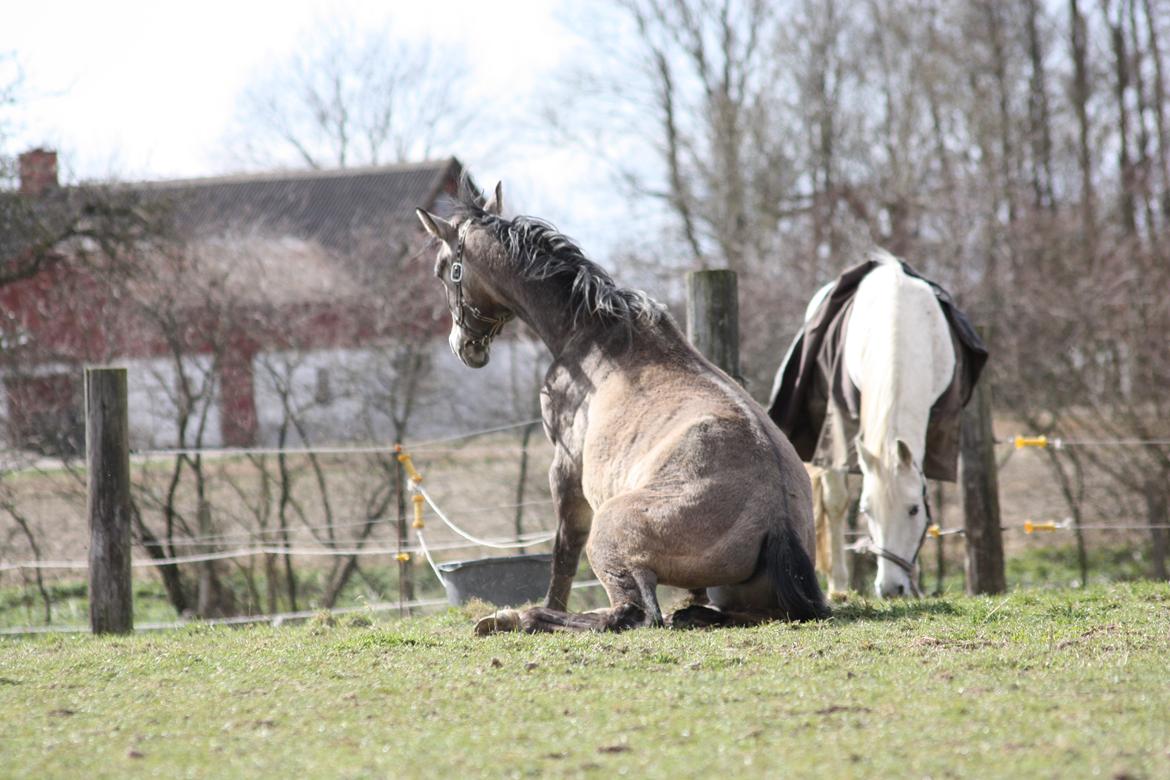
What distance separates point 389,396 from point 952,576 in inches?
264

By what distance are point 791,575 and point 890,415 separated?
1612 millimetres

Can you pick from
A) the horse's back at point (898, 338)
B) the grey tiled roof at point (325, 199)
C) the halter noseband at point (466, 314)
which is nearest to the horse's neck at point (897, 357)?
the horse's back at point (898, 338)

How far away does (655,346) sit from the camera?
581 centimetres

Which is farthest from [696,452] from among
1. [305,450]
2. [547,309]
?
[305,450]

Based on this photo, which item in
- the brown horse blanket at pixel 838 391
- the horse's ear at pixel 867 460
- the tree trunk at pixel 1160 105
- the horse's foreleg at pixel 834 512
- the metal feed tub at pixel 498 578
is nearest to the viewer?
the horse's ear at pixel 867 460

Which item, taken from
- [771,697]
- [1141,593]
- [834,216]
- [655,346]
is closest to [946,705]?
[771,697]

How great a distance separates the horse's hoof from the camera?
5.04 m

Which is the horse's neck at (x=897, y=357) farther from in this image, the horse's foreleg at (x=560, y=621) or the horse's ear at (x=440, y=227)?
the horse's ear at (x=440, y=227)

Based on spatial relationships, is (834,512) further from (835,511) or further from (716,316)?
(716,316)

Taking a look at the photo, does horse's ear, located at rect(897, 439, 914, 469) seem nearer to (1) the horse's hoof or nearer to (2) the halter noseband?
(2) the halter noseband

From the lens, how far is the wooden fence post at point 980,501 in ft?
28.1

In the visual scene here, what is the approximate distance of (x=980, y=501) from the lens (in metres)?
8.63

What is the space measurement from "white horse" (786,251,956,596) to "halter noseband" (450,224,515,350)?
2.01 m

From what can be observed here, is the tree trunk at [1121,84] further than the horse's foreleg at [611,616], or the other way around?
the tree trunk at [1121,84]
